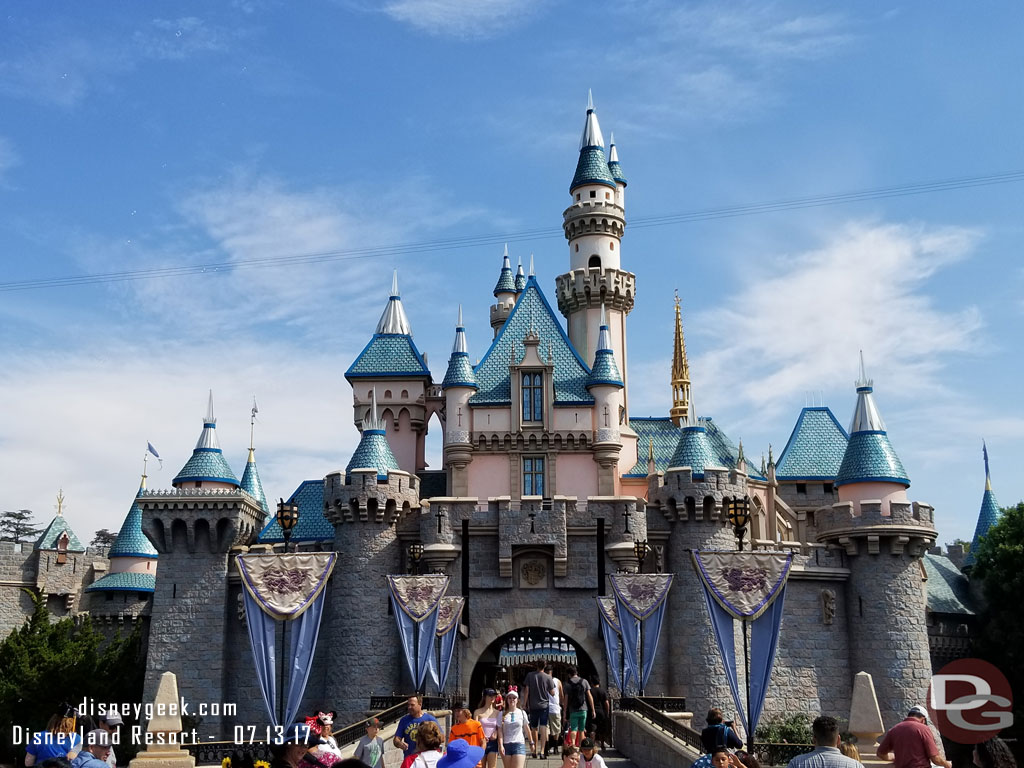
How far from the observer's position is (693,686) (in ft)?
112

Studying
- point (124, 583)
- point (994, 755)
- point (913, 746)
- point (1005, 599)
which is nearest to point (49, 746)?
point (913, 746)

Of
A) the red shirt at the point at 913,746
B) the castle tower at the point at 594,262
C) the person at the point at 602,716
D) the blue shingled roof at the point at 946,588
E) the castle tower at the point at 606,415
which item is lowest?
the person at the point at 602,716

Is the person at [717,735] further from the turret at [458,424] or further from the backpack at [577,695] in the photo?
the turret at [458,424]

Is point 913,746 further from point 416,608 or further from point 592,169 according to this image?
point 592,169

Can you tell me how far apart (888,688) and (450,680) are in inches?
515

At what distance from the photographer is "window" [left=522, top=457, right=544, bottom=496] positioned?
38875mm

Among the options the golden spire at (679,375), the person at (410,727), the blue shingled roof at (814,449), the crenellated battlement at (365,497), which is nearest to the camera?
the person at (410,727)

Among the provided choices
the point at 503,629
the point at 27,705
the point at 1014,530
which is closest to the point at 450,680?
the point at 503,629

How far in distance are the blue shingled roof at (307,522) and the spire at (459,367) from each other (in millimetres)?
6295

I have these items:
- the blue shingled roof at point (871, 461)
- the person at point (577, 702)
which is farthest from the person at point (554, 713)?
the blue shingled roof at point (871, 461)

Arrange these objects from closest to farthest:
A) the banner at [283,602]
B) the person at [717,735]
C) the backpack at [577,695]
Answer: the person at [717,735] → the backpack at [577,695] → the banner at [283,602]

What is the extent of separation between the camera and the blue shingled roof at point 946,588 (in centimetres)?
4138

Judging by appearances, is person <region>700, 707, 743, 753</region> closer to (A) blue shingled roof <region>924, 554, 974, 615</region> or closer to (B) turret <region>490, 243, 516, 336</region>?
(A) blue shingled roof <region>924, 554, 974, 615</region>

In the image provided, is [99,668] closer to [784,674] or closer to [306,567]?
[306,567]
